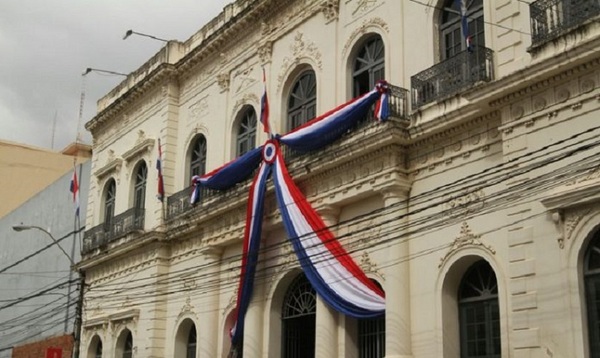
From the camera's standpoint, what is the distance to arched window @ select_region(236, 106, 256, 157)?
22.1 metres

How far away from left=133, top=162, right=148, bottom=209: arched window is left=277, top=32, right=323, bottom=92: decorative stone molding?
7.66m

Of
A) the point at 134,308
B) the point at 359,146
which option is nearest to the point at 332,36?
the point at 359,146

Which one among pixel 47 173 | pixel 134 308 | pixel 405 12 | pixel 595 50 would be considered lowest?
pixel 134 308

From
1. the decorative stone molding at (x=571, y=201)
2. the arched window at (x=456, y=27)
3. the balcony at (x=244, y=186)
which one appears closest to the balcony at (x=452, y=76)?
the balcony at (x=244, y=186)

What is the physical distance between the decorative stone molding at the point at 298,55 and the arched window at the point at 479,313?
6.53m

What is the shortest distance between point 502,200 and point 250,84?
981cm

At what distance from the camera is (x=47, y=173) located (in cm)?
4541

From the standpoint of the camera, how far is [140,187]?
27141 millimetres

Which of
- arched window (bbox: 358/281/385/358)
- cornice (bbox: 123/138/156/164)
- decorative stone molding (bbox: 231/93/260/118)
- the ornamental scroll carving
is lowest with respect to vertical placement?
arched window (bbox: 358/281/385/358)

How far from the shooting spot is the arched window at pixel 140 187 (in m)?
26.7

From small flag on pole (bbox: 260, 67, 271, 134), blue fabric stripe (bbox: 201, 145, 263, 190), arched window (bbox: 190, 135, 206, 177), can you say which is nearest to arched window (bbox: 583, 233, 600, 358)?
blue fabric stripe (bbox: 201, 145, 263, 190)

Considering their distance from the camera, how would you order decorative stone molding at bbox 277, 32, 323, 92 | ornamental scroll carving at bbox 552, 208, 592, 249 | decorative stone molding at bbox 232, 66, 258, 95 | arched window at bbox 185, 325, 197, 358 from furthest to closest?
arched window at bbox 185, 325, 197, 358 < decorative stone molding at bbox 232, 66, 258, 95 < decorative stone molding at bbox 277, 32, 323, 92 < ornamental scroll carving at bbox 552, 208, 592, 249

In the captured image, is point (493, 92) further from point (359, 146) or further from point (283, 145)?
point (283, 145)

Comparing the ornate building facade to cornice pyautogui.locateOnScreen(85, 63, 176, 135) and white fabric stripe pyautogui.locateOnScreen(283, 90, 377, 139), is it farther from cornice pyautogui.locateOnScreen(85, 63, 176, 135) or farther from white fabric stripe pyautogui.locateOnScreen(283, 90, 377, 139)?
white fabric stripe pyautogui.locateOnScreen(283, 90, 377, 139)
